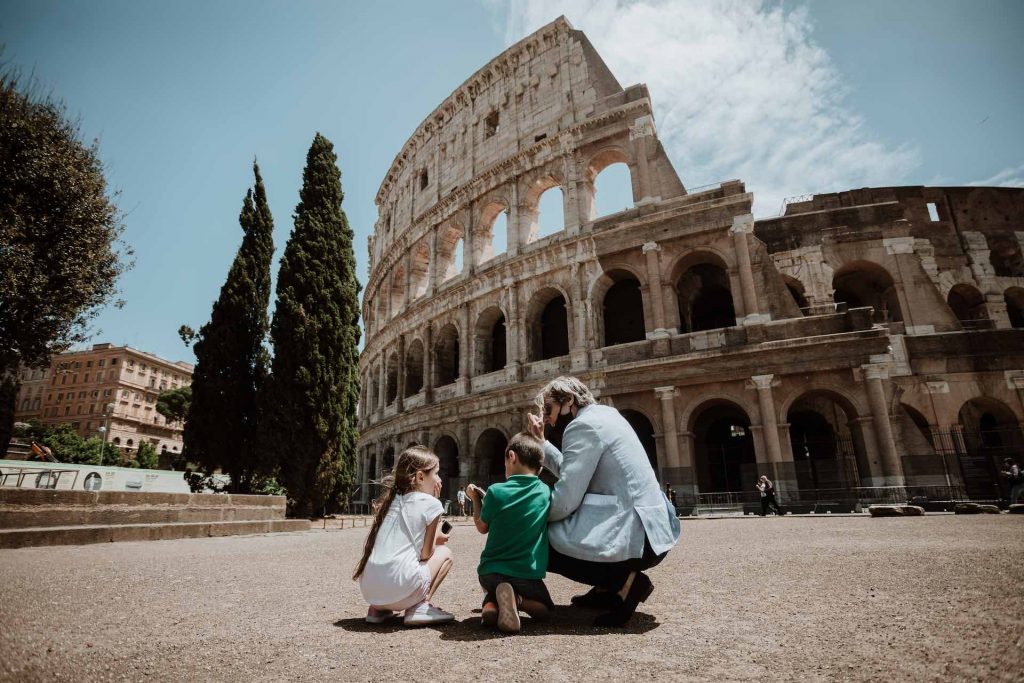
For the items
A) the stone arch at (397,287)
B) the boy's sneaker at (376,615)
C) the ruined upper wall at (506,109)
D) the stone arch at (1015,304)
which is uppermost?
the ruined upper wall at (506,109)

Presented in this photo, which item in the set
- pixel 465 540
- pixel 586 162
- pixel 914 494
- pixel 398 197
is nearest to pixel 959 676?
pixel 465 540

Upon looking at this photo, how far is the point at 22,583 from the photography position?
4422 millimetres

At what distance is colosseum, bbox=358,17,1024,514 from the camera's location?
14023mm

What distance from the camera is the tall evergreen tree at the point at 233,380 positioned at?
44.8 ft

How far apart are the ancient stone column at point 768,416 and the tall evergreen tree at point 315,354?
12.2 meters

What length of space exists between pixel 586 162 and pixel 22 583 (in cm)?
1834

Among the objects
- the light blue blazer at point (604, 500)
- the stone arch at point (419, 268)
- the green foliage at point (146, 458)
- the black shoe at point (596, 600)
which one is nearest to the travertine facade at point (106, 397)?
the green foliage at point (146, 458)

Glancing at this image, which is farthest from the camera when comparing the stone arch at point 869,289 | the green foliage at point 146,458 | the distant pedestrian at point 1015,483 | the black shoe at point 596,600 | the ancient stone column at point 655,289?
the green foliage at point 146,458

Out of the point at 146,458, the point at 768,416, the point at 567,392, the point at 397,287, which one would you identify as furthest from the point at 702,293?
the point at 146,458

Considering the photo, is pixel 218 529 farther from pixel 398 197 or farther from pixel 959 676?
pixel 398 197

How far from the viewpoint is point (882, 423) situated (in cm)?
1310

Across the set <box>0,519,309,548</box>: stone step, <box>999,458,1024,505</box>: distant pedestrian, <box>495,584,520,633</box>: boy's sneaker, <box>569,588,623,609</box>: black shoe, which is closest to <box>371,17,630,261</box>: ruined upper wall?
<box>999,458,1024,505</box>: distant pedestrian

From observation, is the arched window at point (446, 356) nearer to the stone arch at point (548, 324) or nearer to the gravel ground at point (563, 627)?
the stone arch at point (548, 324)

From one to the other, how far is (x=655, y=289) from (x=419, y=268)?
1274cm
